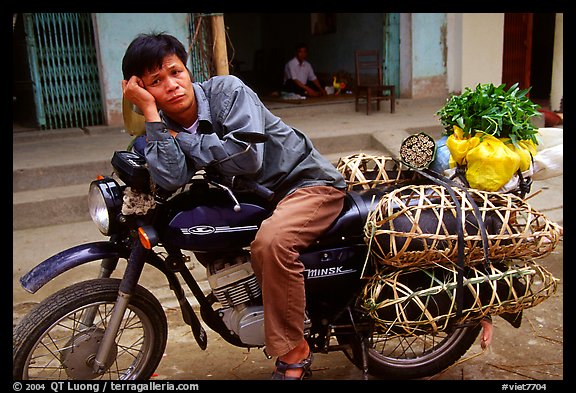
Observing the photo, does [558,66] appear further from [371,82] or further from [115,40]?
[115,40]

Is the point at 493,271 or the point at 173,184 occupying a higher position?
the point at 173,184

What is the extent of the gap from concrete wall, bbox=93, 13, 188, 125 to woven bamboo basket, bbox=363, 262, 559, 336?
567 cm

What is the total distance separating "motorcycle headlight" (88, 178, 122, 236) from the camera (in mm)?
2346

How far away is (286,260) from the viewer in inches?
91.7

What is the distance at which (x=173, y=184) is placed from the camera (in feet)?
7.41

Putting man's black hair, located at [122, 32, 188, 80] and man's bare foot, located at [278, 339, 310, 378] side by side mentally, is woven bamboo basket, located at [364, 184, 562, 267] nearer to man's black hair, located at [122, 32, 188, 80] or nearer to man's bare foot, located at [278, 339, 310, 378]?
man's bare foot, located at [278, 339, 310, 378]

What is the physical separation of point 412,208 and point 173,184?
0.98 m

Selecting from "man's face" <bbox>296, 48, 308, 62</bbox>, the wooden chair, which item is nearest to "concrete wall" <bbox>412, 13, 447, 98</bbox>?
the wooden chair

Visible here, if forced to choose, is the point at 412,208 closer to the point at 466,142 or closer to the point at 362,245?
the point at 362,245

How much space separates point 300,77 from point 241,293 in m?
8.75

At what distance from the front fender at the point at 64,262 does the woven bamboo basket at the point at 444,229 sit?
3.60 feet
